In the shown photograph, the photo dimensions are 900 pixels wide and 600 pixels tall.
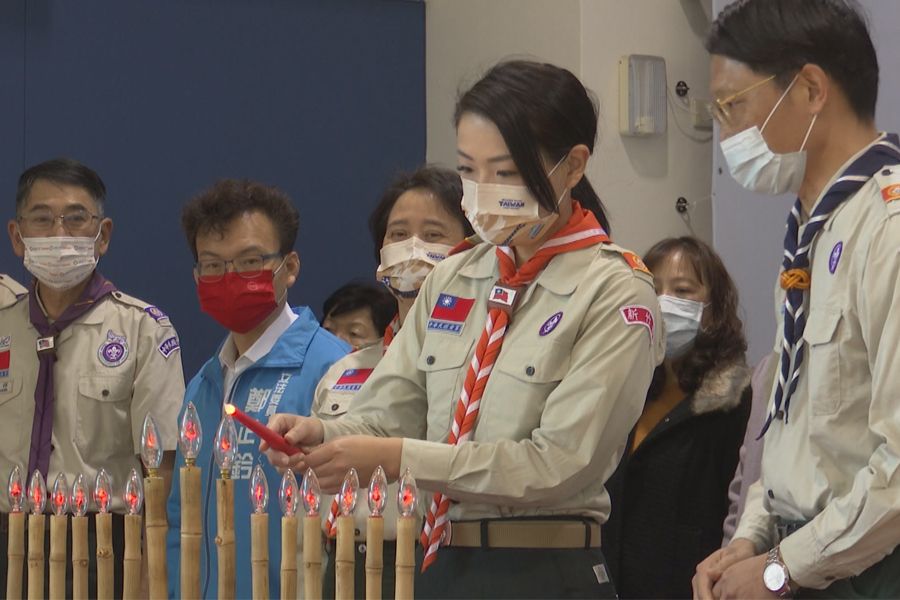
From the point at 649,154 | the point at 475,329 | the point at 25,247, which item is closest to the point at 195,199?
the point at 25,247

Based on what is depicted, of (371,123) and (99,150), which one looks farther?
(371,123)

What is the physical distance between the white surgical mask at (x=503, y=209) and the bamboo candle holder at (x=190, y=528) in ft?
2.76

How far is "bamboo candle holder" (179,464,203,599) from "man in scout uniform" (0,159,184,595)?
6.81 feet

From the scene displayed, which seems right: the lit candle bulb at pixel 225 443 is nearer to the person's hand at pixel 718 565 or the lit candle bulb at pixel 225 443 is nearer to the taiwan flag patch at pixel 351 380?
the person's hand at pixel 718 565

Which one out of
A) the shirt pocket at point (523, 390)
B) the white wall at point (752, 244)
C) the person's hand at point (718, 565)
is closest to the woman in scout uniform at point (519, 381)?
the shirt pocket at point (523, 390)

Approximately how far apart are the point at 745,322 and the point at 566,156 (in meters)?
2.39

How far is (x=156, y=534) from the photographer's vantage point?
206 cm

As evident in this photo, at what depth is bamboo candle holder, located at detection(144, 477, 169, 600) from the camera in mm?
2047

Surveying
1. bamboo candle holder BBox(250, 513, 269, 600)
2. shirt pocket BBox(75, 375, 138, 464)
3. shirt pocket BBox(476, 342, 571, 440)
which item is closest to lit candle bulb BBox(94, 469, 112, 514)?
bamboo candle holder BBox(250, 513, 269, 600)

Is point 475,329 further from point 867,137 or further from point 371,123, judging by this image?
point 371,123

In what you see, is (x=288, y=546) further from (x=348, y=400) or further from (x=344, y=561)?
(x=348, y=400)

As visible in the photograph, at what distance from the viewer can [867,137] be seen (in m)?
2.40

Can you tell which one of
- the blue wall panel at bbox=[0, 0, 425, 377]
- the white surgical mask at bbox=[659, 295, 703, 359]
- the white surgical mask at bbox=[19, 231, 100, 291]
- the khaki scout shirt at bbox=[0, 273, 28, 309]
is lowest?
the white surgical mask at bbox=[659, 295, 703, 359]

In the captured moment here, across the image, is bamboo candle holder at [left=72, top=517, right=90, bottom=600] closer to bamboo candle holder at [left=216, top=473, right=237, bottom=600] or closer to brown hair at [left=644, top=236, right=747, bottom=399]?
bamboo candle holder at [left=216, top=473, right=237, bottom=600]
